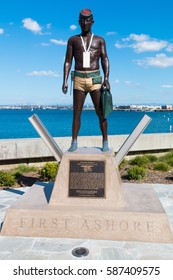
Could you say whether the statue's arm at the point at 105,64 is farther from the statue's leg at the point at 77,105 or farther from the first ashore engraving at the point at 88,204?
the statue's leg at the point at 77,105

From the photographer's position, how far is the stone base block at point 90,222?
5078mm

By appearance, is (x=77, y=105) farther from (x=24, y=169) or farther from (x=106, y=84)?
(x=24, y=169)

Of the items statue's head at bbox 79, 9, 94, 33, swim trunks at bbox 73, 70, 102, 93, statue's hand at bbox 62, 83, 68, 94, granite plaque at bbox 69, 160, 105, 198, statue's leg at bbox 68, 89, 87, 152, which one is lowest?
granite plaque at bbox 69, 160, 105, 198

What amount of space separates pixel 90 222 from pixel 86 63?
9.85ft

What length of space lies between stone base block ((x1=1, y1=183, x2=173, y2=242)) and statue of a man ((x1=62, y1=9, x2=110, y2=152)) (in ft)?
4.63

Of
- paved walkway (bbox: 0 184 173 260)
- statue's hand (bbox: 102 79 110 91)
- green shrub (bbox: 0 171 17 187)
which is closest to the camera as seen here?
paved walkway (bbox: 0 184 173 260)

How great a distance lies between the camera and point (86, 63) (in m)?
5.70

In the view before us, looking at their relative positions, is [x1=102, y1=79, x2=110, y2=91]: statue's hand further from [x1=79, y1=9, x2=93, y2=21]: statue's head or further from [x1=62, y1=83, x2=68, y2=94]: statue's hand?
[x1=79, y1=9, x2=93, y2=21]: statue's head

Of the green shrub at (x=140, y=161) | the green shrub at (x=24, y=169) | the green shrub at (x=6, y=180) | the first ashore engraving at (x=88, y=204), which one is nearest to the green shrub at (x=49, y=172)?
the green shrub at (x=6, y=180)

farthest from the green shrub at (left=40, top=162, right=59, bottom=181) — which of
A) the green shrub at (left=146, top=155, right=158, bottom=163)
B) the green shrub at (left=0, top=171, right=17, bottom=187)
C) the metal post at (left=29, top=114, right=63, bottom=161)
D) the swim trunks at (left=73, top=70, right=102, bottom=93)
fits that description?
the green shrub at (left=146, top=155, right=158, bottom=163)

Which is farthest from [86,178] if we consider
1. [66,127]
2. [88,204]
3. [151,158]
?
[66,127]

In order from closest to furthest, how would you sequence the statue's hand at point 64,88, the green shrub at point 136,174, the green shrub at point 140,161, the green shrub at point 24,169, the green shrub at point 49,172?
the statue's hand at point 64,88, the green shrub at point 49,172, the green shrub at point 136,174, the green shrub at point 24,169, the green shrub at point 140,161

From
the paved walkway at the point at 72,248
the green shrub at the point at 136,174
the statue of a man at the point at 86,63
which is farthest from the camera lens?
the green shrub at the point at 136,174

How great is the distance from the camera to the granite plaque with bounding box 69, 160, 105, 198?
5582 mm
